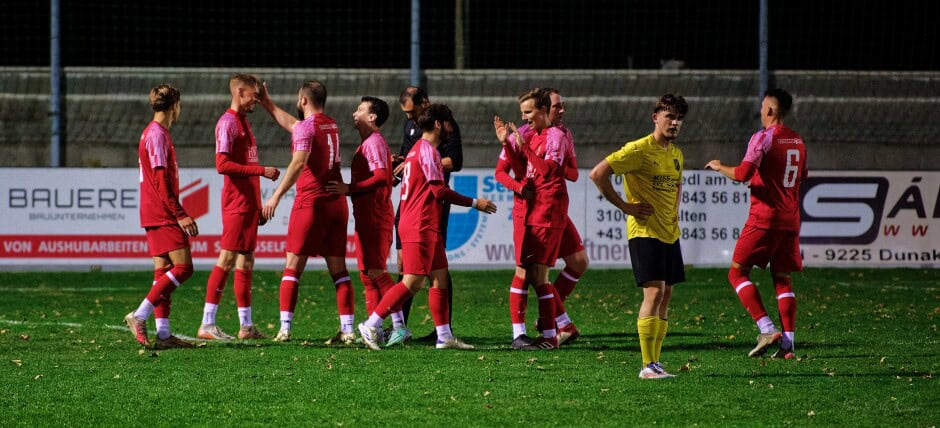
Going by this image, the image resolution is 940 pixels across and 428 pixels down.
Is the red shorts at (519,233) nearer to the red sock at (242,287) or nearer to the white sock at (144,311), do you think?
the red sock at (242,287)

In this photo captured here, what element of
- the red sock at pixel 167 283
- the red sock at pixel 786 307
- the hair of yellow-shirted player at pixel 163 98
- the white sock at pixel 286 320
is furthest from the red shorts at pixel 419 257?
the red sock at pixel 786 307

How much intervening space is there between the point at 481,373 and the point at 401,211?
1605 mm

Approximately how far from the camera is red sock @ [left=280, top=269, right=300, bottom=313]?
8.96 metres

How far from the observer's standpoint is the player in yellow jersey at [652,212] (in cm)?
694

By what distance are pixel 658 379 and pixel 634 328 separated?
120 inches

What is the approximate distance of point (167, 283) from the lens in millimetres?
8500

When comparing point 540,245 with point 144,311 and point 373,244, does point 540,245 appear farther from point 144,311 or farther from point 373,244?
point 144,311

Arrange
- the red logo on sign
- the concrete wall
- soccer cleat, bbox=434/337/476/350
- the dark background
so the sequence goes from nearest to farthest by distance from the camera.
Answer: soccer cleat, bbox=434/337/476/350
the red logo on sign
the concrete wall
the dark background

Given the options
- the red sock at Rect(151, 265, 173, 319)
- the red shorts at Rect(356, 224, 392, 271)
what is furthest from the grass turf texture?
the red shorts at Rect(356, 224, 392, 271)

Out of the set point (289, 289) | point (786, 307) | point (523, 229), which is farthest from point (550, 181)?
point (289, 289)

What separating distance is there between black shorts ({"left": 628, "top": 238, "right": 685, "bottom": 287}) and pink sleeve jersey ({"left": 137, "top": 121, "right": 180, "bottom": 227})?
3.28 metres

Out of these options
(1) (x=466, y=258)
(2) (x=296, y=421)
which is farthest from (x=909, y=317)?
(2) (x=296, y=421)

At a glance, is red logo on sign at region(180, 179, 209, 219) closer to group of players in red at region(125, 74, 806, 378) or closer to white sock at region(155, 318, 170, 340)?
group of players in red at region(125, 74, 806, 378)

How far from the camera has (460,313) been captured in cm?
1130
